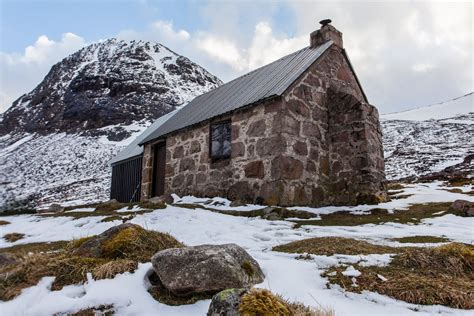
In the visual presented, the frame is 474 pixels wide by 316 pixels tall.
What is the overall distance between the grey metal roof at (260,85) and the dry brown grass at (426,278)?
7104mm

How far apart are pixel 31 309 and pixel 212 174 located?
30.7 feet

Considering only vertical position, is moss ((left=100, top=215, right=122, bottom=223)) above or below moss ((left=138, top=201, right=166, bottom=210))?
below

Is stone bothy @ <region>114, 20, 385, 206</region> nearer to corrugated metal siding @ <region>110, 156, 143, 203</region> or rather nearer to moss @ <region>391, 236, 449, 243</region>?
moss @ <region>391, 236, 449, 243</region>

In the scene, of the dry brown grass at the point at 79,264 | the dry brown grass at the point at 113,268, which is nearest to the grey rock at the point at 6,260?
the dry brown grass at the point at 79,264

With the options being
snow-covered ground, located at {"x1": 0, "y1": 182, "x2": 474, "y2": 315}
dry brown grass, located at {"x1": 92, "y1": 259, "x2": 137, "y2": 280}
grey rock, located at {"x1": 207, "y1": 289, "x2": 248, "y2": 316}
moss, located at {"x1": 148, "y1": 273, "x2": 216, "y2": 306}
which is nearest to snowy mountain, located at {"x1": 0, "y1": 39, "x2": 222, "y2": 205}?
snow-covered ground, located at {"x1": 0, "y1": 182, "x2": 474, "y2": 315}

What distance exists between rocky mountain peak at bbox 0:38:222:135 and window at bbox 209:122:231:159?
48.4 m

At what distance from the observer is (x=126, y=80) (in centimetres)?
7238

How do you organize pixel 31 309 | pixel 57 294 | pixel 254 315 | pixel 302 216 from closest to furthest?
pixel 254 315
pixel 31 309
pixel 57 294
pixel 302 216

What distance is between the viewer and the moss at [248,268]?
392 cm

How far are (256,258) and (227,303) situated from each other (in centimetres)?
206

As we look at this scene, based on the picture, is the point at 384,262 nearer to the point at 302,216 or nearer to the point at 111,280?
the point at 111,280

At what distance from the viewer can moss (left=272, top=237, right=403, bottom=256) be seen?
5113 mm

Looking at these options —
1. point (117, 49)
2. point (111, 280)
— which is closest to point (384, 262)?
point (111, 280)

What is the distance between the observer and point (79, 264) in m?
4.28
